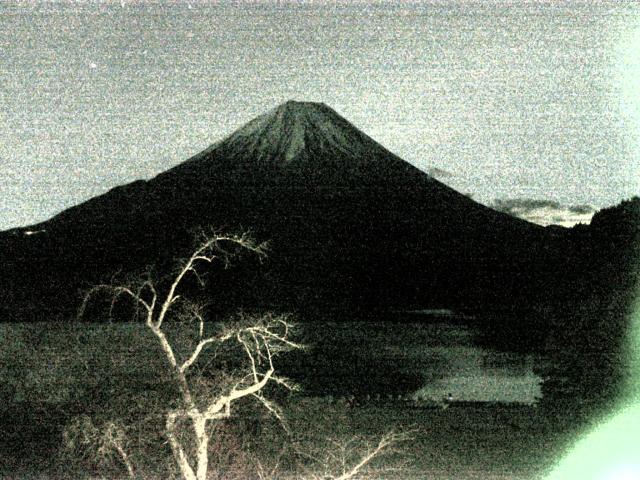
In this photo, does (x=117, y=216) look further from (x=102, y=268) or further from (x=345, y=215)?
(x=345, y=215)

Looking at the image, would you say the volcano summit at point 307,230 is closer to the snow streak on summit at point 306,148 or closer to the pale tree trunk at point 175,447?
the snow streak on summit at point 306,148

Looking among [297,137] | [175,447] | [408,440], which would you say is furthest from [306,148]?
[175,447]

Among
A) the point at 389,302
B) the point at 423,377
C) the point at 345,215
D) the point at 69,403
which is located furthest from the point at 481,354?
the point at 345,215

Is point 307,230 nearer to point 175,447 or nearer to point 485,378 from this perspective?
point 485,378

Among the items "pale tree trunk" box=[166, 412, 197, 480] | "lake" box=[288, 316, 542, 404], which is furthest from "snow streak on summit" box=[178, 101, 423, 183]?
"pale tree trunk" box=[166, 412, 197, 480]

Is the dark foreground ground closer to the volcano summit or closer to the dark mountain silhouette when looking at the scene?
the dark mountain silhouette

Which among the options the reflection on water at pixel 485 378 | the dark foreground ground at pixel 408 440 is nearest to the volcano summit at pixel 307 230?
the reflection on water at pixel 485 378
